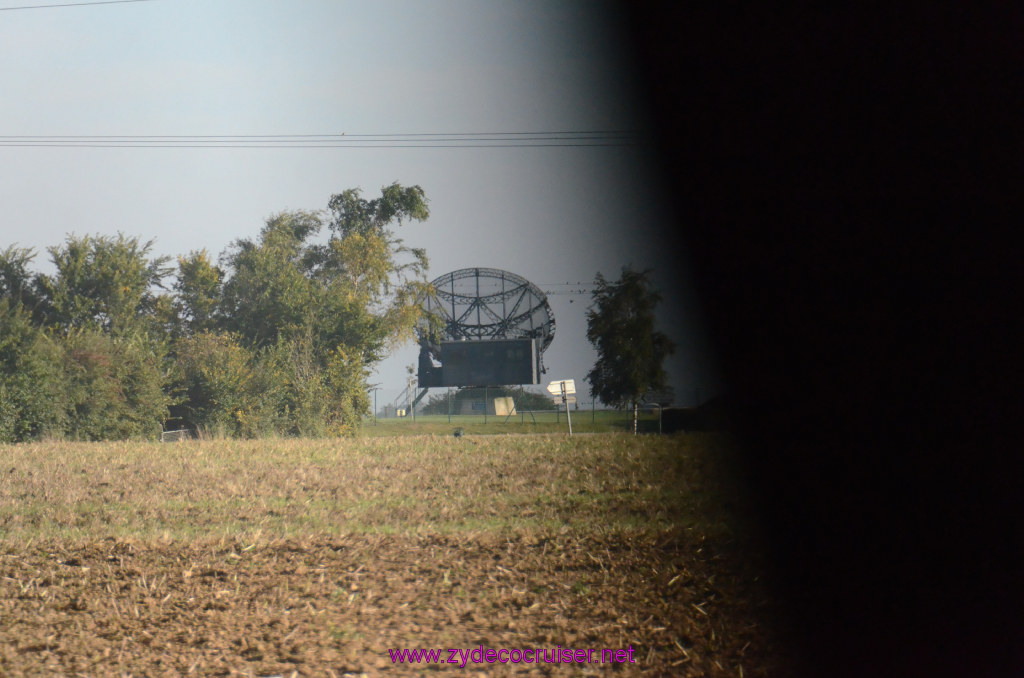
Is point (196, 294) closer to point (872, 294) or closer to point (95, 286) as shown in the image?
point (95, 286)

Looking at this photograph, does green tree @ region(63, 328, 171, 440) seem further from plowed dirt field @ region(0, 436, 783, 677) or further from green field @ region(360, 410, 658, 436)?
plowed dirt field @ region(0, 436, 783, 677)

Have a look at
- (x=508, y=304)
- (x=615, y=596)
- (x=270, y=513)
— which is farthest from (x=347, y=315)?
(x=615, y=596)

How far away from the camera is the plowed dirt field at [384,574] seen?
3.91m

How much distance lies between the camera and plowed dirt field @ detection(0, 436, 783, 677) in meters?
3.91

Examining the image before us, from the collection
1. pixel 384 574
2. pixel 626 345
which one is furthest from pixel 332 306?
pixel 384 574

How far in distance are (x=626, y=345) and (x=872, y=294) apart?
40.8ft

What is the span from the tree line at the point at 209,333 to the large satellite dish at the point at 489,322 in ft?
7.11

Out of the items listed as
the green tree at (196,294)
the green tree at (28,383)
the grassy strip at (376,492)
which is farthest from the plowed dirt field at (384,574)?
the green tree at (196,294)

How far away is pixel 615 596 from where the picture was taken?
14.6ft

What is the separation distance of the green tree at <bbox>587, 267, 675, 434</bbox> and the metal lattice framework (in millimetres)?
15844

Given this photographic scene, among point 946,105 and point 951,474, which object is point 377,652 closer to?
point 951,474

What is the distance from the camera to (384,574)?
16.0 feet

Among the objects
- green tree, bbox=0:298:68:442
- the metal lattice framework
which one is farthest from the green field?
green tree, bbox=0:298:68:442

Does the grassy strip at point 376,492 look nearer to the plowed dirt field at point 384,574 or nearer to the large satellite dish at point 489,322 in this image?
the plowed dirt field at point 384,574
